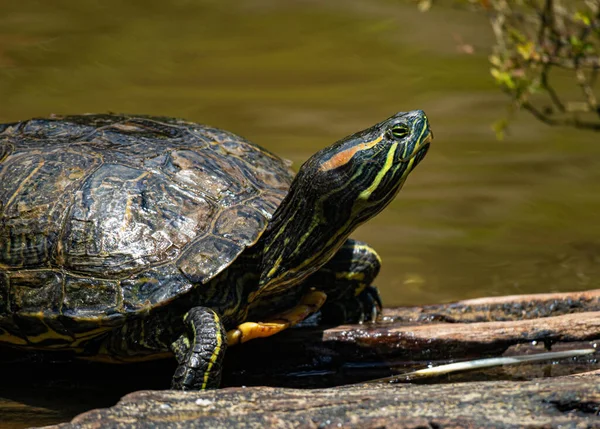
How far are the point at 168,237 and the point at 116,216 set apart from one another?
32 cm

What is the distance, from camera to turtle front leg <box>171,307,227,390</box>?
4.19 m

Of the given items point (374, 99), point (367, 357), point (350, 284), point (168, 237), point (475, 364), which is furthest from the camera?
point (374, 99)

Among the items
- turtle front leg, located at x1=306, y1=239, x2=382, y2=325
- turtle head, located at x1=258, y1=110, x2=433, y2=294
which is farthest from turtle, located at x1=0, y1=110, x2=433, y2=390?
turtle front leg, located at x1=306, y1=239, x2=382, y2=325

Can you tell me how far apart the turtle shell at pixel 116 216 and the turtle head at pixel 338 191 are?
18 cm

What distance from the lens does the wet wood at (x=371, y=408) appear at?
3484mm

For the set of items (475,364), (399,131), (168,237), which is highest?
(399,131)

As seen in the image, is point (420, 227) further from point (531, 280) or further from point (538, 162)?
point (538, 162)

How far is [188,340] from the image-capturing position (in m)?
4.43

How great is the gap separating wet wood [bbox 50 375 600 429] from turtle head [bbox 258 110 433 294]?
1067mm

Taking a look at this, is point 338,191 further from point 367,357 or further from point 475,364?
point 475,364

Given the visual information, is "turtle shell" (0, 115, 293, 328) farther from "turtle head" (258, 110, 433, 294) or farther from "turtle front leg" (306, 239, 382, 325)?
"turtle front leg" (306, 239, 382, 325)

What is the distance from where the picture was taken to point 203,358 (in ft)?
13.8

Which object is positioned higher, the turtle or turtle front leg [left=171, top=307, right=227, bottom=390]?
the turtle

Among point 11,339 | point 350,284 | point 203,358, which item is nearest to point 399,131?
point 350,284
